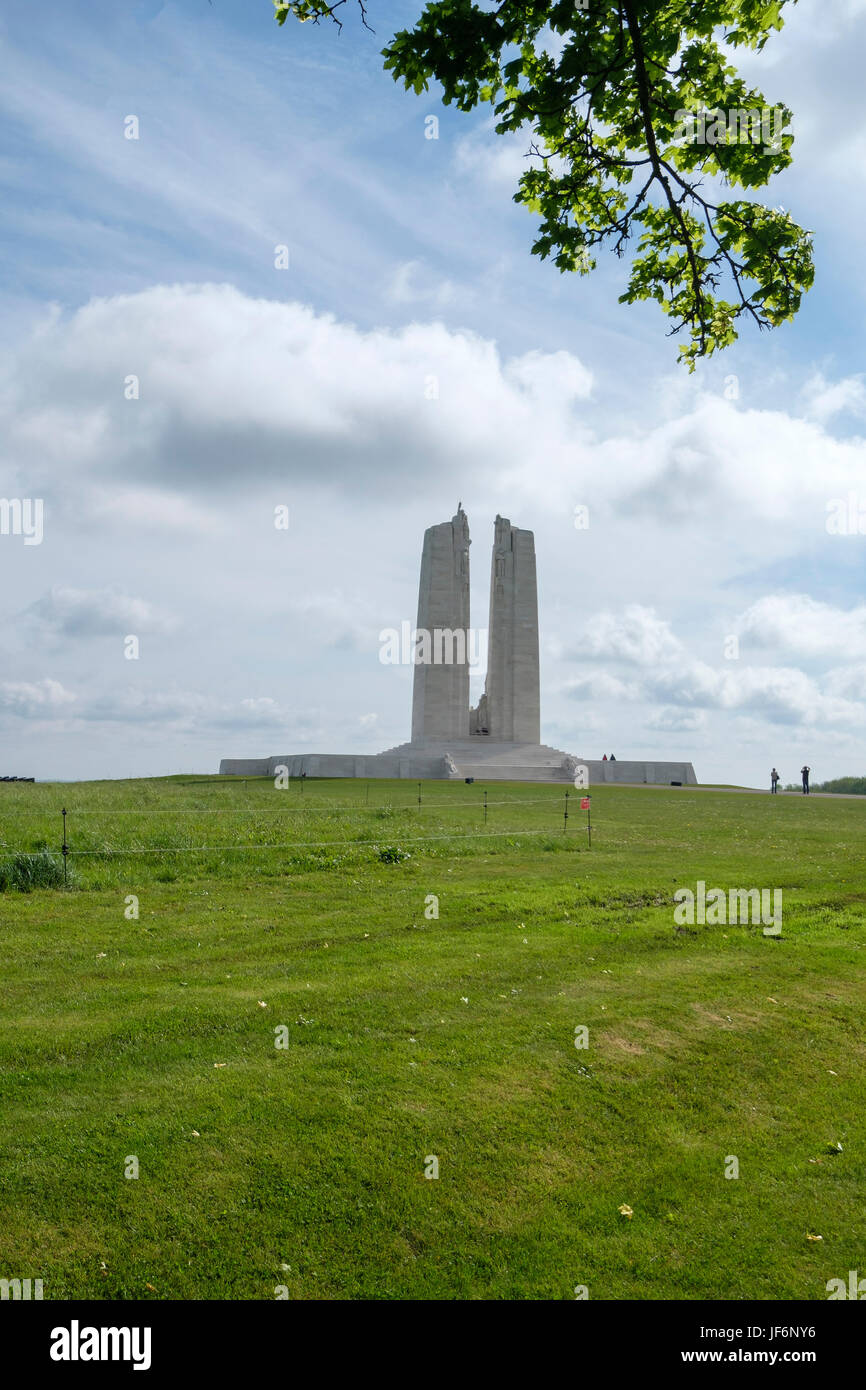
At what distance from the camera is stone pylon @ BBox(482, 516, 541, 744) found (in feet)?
205

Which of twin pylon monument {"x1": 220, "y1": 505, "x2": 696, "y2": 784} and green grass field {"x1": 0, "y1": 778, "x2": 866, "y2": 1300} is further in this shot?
twin pylon monument {"x1": 220, "y1": 505, "x2": 696, "y2": 784}

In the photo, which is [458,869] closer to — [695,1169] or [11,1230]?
[695,1169]

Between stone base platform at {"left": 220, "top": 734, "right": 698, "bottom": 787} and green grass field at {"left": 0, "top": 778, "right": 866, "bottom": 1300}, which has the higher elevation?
stone base platform at {"left": 220, "top": 734, "right": 698, "bottom": 787}

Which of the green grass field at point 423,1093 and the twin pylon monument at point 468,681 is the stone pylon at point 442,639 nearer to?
the twin pylon monument at point 468,681

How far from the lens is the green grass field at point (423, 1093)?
17.2 ft

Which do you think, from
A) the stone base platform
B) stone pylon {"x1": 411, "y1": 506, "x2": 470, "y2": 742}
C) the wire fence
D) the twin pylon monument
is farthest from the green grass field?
stone pylon {"x1": 411, "y1": 506, "x2": 470, "y2": 742}

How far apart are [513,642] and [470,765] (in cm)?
1347

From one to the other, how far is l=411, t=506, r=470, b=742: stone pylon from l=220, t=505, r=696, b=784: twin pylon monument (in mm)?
68

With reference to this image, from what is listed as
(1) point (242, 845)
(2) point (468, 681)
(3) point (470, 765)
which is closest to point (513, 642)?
(2) point (468, 681)

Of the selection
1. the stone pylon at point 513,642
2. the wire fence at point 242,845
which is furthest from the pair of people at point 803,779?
the wire fence at point 242,845

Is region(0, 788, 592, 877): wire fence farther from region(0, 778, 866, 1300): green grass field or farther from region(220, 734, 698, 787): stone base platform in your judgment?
region(220, 734, 698, 787): stone base platform
